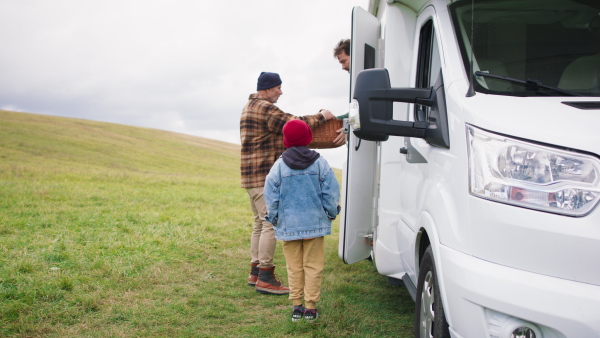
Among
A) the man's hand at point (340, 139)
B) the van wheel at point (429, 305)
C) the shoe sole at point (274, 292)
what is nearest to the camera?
the van wheel at point (429, 305)

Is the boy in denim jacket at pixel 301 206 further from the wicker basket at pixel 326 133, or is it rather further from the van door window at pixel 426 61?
the van door window at pixel 426 61

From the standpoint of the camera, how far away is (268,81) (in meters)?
6.09

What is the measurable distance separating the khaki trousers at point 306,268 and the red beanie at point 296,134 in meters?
0.84

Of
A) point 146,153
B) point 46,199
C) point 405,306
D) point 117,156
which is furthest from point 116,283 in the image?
Result: point 146,153

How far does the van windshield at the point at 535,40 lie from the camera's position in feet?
10.6

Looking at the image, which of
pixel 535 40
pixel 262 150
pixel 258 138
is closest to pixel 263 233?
pixel 262 150

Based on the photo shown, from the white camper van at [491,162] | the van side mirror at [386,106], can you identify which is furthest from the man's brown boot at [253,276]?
the van side mirror at [386,106]

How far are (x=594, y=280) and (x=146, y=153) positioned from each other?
43635 millimetres

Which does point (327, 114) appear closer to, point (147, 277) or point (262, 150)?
point (262, 150)

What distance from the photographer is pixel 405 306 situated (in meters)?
5.36

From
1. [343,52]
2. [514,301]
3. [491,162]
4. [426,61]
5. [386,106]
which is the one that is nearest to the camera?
[514,301]

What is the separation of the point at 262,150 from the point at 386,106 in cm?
306

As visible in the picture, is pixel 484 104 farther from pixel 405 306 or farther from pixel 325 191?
pixel 405 306

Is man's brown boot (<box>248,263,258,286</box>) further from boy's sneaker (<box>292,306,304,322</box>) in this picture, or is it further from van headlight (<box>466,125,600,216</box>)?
van headlight (<box>466,125,600,216</box>)
